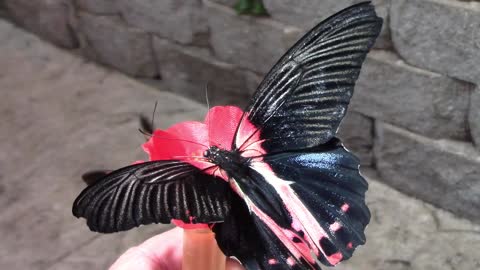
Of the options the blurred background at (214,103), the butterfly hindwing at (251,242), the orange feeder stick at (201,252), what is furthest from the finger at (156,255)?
the blurred background at (214,103)

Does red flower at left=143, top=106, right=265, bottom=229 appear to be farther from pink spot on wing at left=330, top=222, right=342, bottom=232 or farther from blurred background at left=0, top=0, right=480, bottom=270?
blurred background at left=0, top=0, right=480, bottom=270

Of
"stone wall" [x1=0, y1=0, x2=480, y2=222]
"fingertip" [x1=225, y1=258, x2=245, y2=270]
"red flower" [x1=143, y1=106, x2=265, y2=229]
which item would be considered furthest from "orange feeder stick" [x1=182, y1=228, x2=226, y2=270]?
"stone wall" [x1=0, y1=0, x2=480, y2=222]

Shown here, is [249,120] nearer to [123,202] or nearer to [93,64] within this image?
[123,202]

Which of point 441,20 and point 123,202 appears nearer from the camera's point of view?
point 123,202

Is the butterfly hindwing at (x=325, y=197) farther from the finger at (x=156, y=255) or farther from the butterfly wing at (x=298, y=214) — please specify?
the finger at (x=156, y=255)

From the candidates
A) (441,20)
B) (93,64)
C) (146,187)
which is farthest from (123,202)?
(93,64)

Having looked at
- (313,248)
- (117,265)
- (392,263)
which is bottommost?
(392,263)
